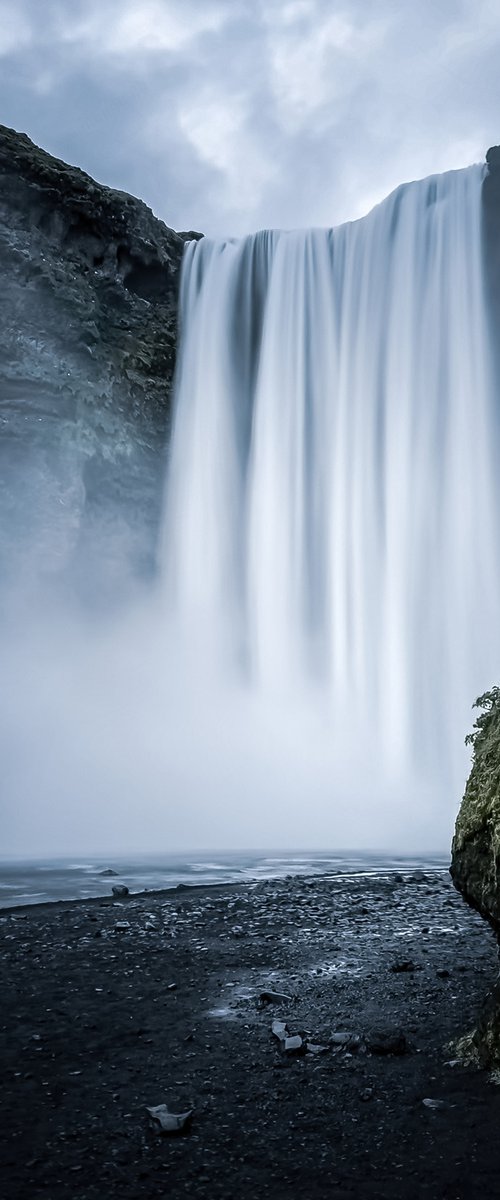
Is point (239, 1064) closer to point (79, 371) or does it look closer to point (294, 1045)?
point (294, 1045)

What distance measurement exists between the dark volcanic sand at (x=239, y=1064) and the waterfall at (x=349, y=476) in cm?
1770

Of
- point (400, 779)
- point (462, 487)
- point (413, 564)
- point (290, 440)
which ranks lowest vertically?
point (400, 779)

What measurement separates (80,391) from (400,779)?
18.7 metres

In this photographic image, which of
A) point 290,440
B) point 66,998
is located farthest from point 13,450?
point 66,998

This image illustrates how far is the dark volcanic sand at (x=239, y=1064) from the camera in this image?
3.19 m

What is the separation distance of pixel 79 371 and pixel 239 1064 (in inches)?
1126

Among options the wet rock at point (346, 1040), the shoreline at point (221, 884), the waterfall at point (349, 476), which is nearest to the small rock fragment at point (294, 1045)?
the wet rock at point (346, 1040)

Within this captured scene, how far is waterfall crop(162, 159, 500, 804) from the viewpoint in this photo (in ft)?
88.9

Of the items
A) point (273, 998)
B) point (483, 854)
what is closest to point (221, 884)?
point (273, 998)

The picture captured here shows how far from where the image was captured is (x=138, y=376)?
31359 mm

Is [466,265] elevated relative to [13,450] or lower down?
elevated

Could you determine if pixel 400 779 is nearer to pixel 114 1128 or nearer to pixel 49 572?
pixel 49 572

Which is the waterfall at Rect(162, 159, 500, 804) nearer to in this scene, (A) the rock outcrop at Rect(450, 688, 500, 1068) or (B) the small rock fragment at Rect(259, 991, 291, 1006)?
(B) the small rock fragment at Rect(259, 991, 291, 1006)

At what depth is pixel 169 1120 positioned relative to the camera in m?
3.57
